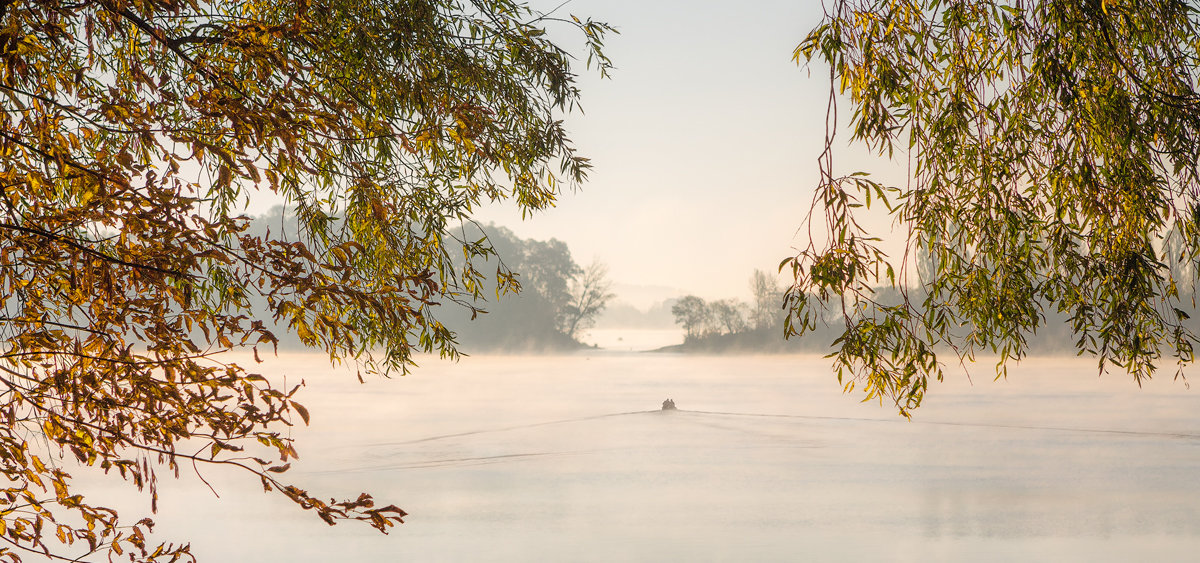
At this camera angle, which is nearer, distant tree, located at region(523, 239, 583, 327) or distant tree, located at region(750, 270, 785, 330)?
distant tree, located at region(750, 270, 785, 330)

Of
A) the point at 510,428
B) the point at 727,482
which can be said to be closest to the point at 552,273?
the point at 510,428

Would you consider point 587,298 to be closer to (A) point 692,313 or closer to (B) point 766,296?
(A) point 692,313

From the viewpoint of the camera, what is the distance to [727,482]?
26.8 ft

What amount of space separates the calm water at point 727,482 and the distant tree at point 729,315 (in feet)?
20.8

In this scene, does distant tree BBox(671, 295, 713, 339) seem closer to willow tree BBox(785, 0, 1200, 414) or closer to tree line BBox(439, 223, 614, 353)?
tree line BBox(439, 223, 614, 353)

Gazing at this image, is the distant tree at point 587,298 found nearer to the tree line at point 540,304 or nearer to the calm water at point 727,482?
the tree line at point 540,304

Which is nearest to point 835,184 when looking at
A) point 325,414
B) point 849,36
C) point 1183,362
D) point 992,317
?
point 849,36

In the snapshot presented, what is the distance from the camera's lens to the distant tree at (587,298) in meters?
23.3

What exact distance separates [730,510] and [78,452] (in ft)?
19.2

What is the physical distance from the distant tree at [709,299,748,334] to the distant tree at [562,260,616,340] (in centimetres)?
299

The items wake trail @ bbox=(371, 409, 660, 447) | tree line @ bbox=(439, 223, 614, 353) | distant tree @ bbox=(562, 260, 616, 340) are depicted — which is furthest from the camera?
tree line @ bbox=(439, 223, 614, 353)

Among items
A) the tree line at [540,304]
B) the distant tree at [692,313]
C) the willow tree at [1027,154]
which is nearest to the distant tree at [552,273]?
the tree line at [540,304]

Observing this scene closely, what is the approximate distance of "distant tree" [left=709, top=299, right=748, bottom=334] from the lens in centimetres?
2112

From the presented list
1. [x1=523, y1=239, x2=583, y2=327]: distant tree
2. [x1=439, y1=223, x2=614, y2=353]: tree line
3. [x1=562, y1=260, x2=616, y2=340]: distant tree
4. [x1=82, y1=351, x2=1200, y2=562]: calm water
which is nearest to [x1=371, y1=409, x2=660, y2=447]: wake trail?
[x1=82, y1=351, x2=1200, y2=562]: calm water
